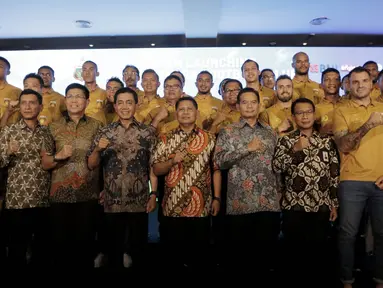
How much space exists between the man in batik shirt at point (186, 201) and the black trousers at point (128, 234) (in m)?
0.19

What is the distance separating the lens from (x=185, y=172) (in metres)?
2.73

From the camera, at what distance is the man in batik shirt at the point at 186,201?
106 inches

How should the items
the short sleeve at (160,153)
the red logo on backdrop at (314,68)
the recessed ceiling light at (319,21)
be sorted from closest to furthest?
the short sleeve at (160,153), the recessed ceiling light at (319,21), the red logo on backdrop at (314,68)

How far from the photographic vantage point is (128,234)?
2.92m

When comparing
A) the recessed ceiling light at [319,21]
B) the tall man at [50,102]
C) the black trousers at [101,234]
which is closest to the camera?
the black trousers at [101,234]

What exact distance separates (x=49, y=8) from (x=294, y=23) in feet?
12.6

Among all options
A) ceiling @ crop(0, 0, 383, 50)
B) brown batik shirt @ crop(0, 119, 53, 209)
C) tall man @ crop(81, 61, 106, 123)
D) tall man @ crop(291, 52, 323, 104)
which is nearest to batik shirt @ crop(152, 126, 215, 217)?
brown batik shirt @ crop(0, 119, 53, 209)

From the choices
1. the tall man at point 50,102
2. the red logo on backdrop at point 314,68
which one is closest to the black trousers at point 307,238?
the tall man at point 50,102

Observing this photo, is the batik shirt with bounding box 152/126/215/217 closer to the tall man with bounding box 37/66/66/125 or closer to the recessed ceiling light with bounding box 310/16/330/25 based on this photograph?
the tall man with bounding box 37/66/66/125

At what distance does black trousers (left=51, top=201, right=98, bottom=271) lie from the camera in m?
2.82

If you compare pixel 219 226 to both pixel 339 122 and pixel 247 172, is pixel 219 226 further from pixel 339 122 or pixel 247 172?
pixel 339 122

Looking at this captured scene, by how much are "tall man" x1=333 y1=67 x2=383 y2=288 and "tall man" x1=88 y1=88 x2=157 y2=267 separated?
139 cm

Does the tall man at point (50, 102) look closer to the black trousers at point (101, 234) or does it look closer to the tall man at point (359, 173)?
the black trousers at point (101, 234)

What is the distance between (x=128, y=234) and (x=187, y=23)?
4.08 metres
